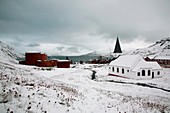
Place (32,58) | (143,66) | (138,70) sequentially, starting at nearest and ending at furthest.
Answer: (138,70), (143,66), (32,58)

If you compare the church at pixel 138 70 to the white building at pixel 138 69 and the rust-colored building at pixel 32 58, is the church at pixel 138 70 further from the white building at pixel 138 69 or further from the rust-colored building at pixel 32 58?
the rust-colored building at pixel 32 58

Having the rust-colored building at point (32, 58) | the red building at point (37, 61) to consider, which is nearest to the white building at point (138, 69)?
the red building at point (37, 61)

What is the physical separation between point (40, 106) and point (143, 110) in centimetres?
855

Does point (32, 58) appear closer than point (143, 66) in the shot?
No

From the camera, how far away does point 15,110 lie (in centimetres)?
630

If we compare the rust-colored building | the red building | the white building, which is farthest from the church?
the rust-colored building

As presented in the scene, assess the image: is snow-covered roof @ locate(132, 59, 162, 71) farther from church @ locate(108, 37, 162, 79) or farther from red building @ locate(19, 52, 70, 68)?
red building @ locate(19, 52, 70, 68)

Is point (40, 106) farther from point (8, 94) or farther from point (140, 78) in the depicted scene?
point (140, 78)

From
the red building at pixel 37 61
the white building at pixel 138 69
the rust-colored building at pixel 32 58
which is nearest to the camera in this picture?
the white building at pixel 138 69

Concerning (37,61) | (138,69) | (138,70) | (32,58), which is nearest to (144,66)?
(138,69)

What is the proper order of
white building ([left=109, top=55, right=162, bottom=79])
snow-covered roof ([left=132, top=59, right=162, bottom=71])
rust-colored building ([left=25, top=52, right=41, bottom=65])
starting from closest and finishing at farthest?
white building ([left=109, top=55, right=162, bottom=79]), snow-covered roof ([left=132, top=59, right=162, bottom=71]), rust-colored building ([left=25, top=52, right=41, bottom=65])

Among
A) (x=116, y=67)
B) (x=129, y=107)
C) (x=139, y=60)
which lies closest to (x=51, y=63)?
(x=116, y=67)

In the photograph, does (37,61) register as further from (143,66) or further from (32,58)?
(143,66)

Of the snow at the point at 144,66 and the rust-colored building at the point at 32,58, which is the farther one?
the rust-colored building at the point at 32,58
